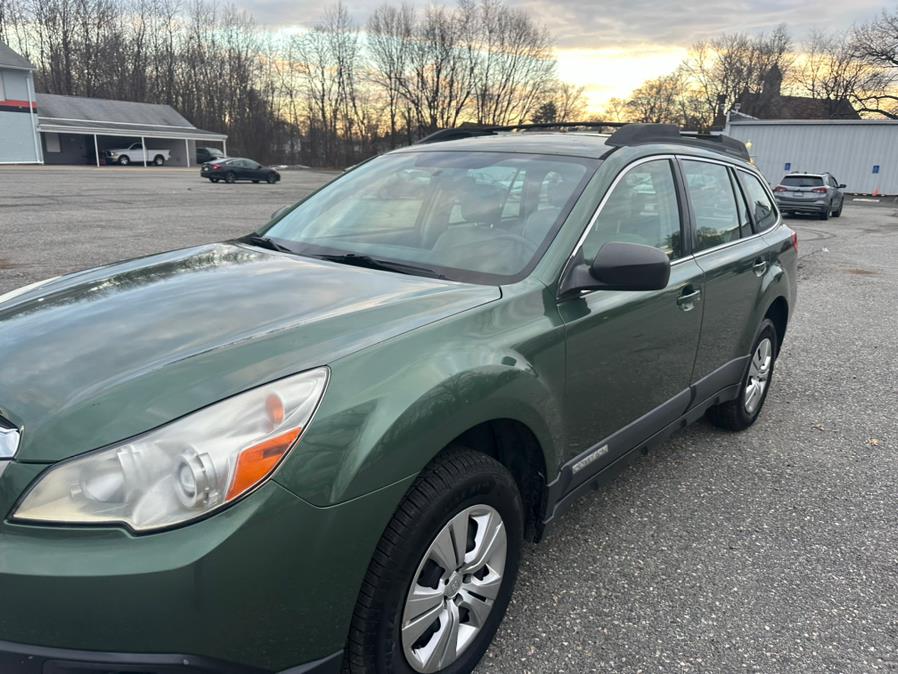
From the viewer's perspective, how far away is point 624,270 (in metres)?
2.32

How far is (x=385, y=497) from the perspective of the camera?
167 cm

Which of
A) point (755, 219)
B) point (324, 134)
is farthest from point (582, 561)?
point (324, 134)

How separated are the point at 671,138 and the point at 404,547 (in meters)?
2.64

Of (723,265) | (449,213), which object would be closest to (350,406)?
(449,213)

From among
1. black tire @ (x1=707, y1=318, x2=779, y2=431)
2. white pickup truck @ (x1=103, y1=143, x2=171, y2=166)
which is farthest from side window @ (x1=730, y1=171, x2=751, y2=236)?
white pickup truck @ (x1=103, y1=143, x2=171, y2=166)

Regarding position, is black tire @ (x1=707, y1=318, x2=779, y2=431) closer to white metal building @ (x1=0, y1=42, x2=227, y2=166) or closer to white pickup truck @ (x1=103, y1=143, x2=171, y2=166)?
white metal building @ (x1=0, y1=42, x2=227, y2=166)

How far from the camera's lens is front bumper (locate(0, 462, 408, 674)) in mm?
1373

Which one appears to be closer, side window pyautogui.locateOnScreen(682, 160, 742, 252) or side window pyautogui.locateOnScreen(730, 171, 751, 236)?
side window pyautogui.locateOnScreen(682, 160, 742, 252)

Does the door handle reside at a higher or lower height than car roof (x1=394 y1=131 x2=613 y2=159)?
lower

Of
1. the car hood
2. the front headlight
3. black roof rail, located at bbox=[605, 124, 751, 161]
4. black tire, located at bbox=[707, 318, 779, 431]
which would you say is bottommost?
black tire, located at bbox=[707, 318, 779, 431]

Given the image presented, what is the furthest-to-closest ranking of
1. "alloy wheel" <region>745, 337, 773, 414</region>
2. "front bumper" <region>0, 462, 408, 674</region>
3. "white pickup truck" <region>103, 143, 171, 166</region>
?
"white pickup truck" <region>103, 143, 171, 166</region>
"alloy wheel" <region>745, 337, 773, 414</region>
"front bumper" <region>0, 462, 408, 674</region>

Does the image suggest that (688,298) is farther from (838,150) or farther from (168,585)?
(838,150)

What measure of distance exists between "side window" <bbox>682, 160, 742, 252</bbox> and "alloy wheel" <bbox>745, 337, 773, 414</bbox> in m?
0.89

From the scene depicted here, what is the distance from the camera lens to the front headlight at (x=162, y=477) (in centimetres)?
144
